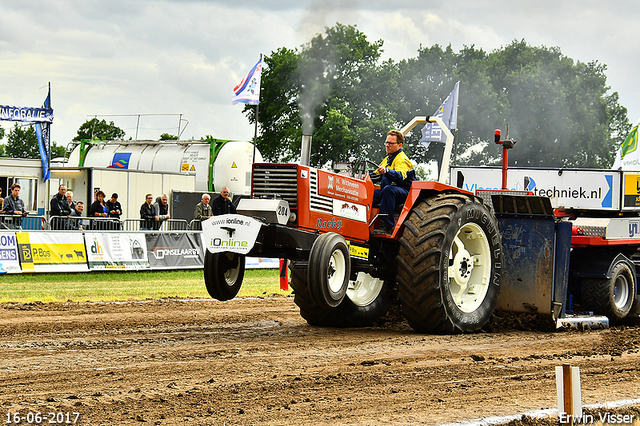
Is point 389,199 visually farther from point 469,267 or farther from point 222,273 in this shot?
point 222,273

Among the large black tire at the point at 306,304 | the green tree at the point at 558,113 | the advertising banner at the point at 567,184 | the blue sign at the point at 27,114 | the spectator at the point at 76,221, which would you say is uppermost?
the green tree at the point at 558,113

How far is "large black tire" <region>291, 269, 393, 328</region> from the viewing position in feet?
29.7

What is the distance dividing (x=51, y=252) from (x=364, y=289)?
9.34 metres

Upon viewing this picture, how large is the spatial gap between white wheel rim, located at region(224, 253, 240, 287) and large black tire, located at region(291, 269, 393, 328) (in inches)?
47.0

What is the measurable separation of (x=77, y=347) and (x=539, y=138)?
52683 millimetres

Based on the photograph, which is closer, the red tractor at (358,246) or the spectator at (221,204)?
the red tractor at (358,246)

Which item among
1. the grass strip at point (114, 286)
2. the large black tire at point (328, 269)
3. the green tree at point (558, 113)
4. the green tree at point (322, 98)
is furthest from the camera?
the green tree at point (558, 113)

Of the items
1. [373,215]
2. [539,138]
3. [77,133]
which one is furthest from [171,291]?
[77,133]

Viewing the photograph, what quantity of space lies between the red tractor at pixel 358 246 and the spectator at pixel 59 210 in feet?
34.0

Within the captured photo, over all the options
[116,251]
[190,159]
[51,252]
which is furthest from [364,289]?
[190,159]

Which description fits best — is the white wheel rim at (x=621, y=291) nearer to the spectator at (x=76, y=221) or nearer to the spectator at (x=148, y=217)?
the spectator at (x=148, y=217)

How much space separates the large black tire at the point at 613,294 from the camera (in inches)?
388

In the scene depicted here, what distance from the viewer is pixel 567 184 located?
60.3ft

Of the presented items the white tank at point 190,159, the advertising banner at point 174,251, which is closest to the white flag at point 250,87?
the white tank at point 190,159
